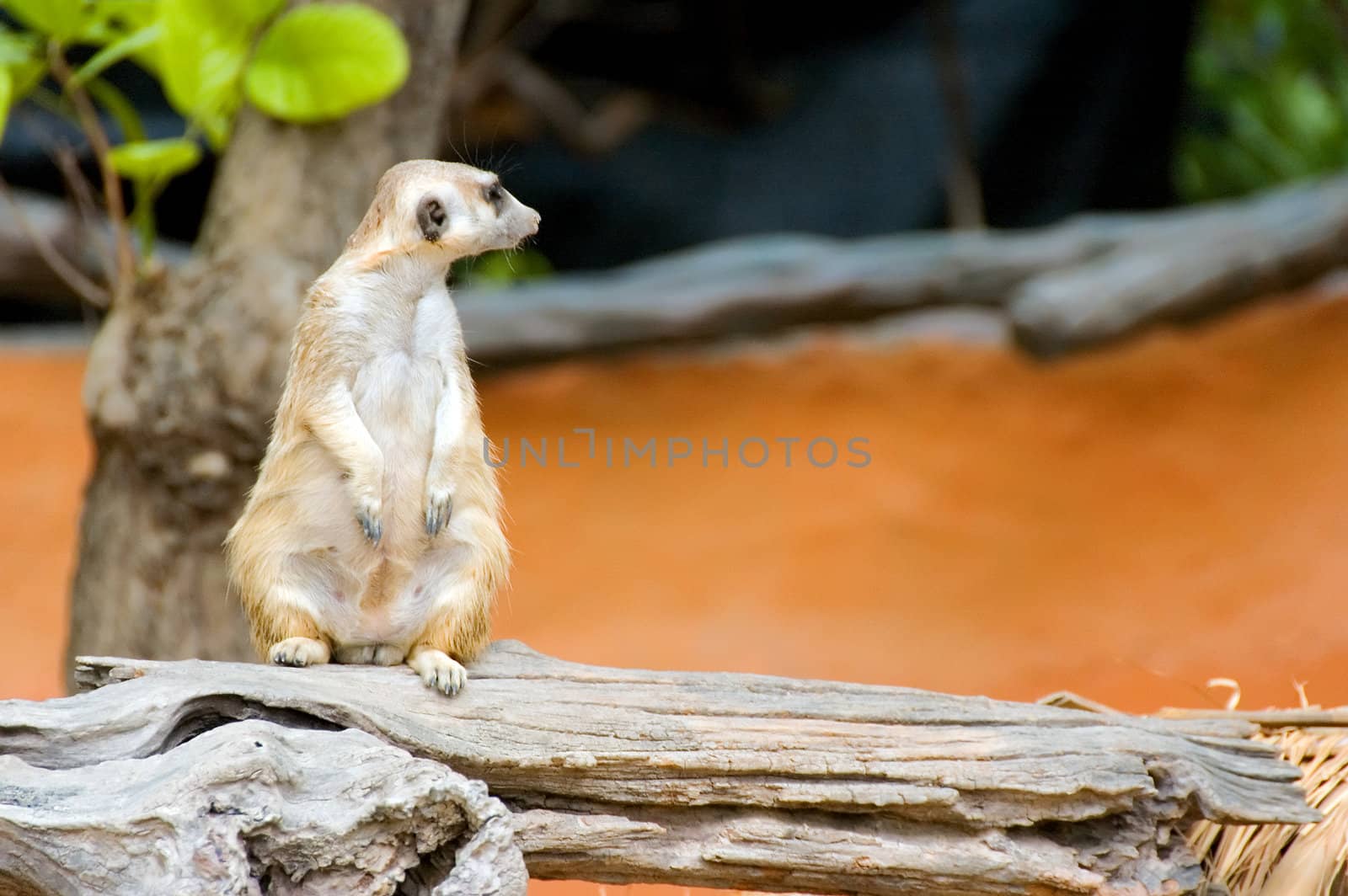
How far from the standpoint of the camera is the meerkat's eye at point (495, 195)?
2.50 metres

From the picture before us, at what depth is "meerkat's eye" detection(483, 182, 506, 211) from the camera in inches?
98.3

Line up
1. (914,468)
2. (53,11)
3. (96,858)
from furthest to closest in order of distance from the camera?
(914,468) → (53,11) → (96,858)

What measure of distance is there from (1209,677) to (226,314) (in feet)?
11.5

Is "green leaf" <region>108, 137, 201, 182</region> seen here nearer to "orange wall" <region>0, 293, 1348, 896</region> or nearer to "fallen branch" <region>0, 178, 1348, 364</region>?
"orange wall" <region>0, 293, 1348, 896</region>

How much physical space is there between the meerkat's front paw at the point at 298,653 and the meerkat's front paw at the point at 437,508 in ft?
0.97

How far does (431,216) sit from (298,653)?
2.79ft

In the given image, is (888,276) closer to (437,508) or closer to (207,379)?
(207,379)

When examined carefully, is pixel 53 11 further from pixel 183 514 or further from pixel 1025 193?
pixel 1025 193

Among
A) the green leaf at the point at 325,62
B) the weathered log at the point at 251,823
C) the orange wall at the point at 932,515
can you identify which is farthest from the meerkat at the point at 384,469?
the orange wall at the point at 932,515

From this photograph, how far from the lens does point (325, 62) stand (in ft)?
10.8

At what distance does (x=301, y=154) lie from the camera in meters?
3.57

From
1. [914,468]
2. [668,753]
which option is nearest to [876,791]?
[668,753]

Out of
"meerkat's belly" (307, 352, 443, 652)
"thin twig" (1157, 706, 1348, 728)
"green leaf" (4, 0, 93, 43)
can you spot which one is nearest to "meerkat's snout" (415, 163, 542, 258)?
"meerkat's belly" (307, 352, 443, 652)

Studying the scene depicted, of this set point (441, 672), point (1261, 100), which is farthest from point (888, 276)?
point (441, 672)
